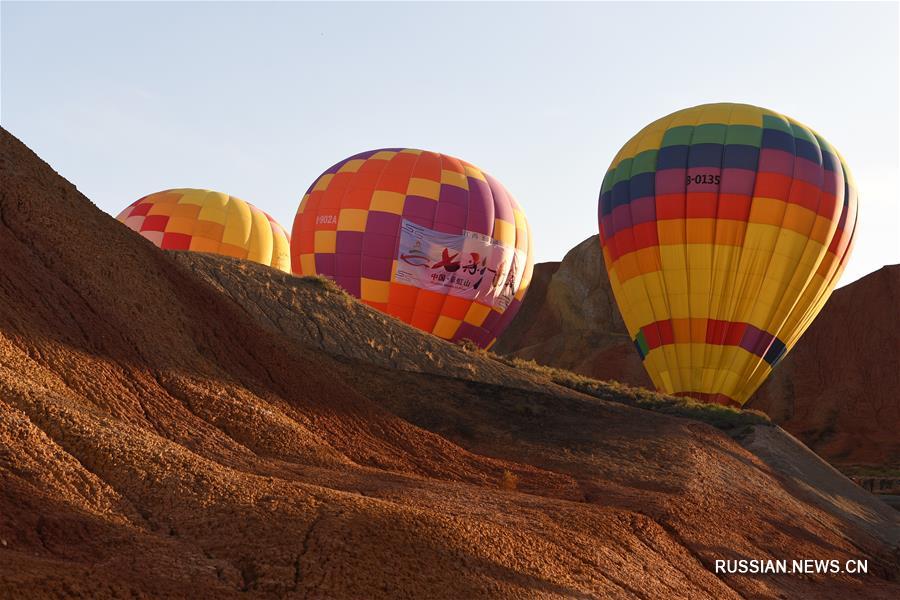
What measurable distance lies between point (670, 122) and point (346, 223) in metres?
12.3

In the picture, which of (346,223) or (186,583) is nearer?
(186,583)

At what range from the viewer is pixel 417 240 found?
1543 inches

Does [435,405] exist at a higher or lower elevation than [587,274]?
lower

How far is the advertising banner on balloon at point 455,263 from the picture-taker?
38.9m

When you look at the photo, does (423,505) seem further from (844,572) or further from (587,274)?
(587,274)

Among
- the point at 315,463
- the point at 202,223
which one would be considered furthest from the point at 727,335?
the point at 315,463

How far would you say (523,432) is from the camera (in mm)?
23031

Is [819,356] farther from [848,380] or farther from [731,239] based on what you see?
[731,239]

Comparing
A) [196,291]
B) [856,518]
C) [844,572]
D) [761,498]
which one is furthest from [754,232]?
[196,291]

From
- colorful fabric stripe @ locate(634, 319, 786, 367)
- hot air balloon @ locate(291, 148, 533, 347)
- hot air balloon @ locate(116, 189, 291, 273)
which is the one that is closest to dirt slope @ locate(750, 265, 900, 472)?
colorful fabric stripe @ locate(634, 319, 786, 367)

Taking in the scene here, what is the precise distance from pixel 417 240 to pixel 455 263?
5.49 ft

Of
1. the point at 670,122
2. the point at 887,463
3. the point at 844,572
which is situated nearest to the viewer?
the point at 844,572

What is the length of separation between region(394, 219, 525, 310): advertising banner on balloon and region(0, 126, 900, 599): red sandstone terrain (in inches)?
417

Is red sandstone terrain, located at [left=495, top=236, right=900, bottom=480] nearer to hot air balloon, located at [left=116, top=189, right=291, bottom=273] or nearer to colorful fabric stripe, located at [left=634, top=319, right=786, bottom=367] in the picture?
colorful fabric stripe, located at [left=634, top=319, right=786, bottom=367]
